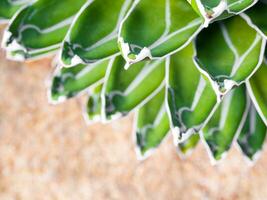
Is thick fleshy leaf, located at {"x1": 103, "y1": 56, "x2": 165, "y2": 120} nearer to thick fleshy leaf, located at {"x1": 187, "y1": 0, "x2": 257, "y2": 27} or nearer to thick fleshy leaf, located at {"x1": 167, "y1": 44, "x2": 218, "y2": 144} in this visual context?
thick fleshy leaf, located at {"x1": 167, "y1": 44, "x2": 218, "y2": 144}

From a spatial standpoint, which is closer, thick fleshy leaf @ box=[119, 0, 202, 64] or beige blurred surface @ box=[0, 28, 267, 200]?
thick fleshy leaf @ box=[119, 0, 202, 64]

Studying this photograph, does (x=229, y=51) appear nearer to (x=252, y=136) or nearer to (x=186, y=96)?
(x=186, y=96)

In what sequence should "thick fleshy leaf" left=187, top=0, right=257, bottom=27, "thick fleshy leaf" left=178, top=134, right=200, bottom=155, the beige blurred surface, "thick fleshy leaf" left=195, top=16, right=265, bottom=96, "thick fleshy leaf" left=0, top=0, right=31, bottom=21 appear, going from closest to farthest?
1. "thick fleshy leaf" left=187, top=0, right=257, bottom=27
2. "thick fleshy leaf" left=195, top=16, right=265, bottom=96
3. "thick fleshy leaf" left=0, top=0, right=31, bottom=21
4. "thick fleshy leaf" left=178, top=134, right=200, bottom=155
5. the beige blurred surface

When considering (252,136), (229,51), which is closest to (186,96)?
(229,51)

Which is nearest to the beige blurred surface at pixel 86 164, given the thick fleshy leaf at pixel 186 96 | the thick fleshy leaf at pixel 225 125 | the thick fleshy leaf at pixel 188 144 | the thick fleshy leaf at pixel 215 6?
the thick fleshy leaf at pixel 188 144

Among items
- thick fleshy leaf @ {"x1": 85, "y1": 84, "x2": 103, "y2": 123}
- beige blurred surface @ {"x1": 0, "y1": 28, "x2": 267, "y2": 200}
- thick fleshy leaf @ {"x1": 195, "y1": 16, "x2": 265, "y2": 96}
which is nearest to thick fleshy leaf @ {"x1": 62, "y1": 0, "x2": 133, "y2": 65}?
thick fleshy leaf @ {"x1": 195, "y1": 16, "x2": 265, "y2": 96}

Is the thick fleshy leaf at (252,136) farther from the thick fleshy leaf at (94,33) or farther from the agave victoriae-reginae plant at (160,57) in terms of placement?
the thick fleshy leaf at (94,33)
